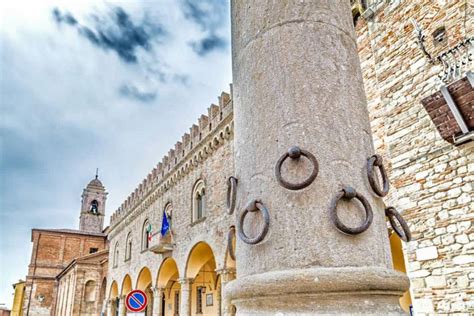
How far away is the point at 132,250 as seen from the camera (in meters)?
19.3

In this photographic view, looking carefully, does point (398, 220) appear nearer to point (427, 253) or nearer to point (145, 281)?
point (427, 253)

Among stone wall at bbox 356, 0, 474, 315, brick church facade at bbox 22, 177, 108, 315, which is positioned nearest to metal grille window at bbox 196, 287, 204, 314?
stone wall at bbox 356, 0, 474, 315

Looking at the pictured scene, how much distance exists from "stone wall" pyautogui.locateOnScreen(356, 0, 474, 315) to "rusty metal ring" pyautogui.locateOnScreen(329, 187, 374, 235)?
4.66 metres

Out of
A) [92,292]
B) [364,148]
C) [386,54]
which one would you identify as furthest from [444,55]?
[92,292]

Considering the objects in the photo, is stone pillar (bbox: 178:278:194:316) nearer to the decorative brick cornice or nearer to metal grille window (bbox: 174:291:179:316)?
the decorative brick cornice

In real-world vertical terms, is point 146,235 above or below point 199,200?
below

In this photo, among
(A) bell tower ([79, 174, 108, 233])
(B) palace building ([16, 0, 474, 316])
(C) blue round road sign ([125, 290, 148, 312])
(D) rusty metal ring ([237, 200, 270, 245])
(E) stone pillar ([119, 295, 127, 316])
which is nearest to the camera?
(D) rusty metal ring ([237, 200, 270, 245])

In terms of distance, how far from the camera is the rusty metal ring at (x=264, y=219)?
1.29 metres

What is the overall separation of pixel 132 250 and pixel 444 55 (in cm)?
1709

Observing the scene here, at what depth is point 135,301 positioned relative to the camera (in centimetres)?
798

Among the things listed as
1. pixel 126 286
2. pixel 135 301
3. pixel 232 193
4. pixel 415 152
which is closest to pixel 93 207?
pixel 126 286

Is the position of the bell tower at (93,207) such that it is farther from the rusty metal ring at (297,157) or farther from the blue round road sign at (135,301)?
the rusty metal ring at (297,157)

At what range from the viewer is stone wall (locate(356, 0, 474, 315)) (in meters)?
5.19

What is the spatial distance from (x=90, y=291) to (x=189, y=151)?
19.2m
